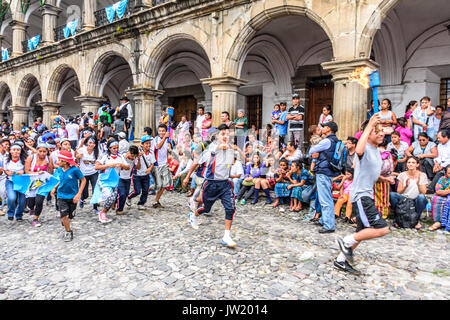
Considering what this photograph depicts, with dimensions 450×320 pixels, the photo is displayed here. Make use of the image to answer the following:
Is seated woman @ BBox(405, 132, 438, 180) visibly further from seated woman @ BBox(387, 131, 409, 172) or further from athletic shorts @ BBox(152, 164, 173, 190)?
athletic shorts @ BBox(152, 164, 173, 190)

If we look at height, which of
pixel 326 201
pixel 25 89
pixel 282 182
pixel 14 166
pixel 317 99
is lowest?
pixel 326 201

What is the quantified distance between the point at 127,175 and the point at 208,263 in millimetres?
3201

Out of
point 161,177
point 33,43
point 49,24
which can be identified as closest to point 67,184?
point 161,177

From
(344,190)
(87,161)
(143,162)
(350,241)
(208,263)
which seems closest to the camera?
(350,241)

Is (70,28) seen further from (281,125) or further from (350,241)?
(350,241)

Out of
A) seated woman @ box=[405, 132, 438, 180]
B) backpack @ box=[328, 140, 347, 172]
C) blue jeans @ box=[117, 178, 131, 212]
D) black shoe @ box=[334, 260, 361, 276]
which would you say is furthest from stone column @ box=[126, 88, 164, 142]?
black shoe @ box=[334, 260, 361, 276]

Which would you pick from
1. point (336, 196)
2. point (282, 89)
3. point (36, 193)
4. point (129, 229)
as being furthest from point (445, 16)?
point (36, 193)

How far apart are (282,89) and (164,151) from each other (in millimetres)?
7020

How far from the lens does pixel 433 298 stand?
3.29 m

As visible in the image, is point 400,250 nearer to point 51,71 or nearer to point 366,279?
point 366,279

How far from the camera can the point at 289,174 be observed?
7.15 metres

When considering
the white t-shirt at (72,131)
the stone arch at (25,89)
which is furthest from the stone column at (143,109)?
the stone arch at (25,89)

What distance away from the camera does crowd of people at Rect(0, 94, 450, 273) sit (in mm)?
4727

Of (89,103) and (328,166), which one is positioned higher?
(89,103)
